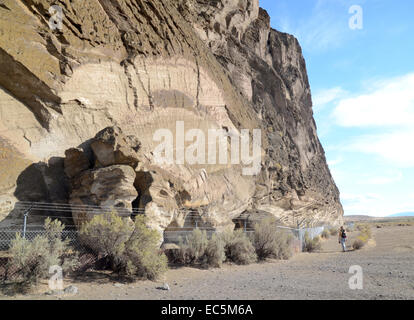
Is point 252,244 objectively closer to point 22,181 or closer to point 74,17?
point 22,181

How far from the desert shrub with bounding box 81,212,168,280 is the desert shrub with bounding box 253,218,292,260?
6.41 m

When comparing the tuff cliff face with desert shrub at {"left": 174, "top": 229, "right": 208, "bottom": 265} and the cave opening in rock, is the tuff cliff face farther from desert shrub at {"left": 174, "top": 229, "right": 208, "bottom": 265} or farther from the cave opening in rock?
desert shrub at {"left": 174, "top": 229, "right": 208, "bottom": 265}

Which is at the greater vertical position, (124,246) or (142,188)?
(142,188)

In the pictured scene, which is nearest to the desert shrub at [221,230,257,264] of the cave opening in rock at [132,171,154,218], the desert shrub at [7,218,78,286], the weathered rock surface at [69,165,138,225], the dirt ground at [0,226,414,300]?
the dirt ground at [0,226,414,300]

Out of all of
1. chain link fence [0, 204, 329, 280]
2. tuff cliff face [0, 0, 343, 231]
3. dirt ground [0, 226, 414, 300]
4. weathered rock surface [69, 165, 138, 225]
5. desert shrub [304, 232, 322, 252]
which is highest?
tuff cliff face [0, 0, 343, 231]

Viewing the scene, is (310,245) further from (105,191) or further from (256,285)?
(105,191)

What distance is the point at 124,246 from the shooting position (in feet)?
27.4

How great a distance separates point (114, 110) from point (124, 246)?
235 inches

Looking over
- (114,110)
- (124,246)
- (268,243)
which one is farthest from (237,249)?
(114,110)

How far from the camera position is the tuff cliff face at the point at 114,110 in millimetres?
10047

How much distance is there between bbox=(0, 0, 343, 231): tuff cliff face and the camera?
33.0ft

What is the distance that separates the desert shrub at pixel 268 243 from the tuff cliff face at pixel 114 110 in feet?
5.45

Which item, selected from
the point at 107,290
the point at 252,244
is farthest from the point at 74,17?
the point at 252,244

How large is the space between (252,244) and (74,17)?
37.5 ft
